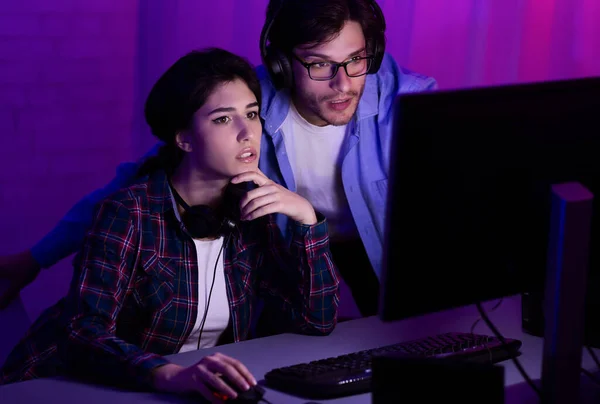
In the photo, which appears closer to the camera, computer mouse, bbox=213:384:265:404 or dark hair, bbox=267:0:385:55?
computer mouse, bbox=213:384:265:404

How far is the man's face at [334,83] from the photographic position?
206 cm

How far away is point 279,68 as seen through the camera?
6.84ft

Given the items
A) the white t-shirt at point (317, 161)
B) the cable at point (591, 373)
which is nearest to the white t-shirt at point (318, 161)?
the white t-shirt at point (317, 161)

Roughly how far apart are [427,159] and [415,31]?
1.90m

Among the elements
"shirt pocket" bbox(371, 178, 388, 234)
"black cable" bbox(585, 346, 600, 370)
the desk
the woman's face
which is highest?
the woman's face

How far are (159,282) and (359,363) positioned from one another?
511mm

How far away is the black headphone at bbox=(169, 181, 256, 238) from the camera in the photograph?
1.69 m

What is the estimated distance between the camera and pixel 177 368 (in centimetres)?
131

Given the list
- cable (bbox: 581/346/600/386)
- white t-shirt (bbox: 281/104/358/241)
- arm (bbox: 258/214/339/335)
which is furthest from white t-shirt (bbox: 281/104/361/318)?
cable (bbox: 581/346/600/386)

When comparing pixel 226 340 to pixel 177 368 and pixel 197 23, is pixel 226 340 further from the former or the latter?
pixel 197 23

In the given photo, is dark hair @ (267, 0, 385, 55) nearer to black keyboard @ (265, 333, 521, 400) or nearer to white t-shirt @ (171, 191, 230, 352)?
white t-shirt @ (171, 191, 230, 352)

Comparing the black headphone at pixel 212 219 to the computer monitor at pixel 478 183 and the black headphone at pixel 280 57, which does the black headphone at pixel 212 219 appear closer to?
the black headphone at pixel 280 57

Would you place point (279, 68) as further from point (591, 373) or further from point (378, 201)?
point (591, 373)

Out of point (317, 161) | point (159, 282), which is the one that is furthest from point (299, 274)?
point (317, 161)
